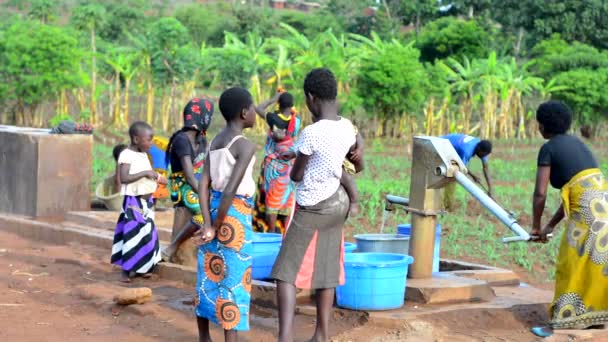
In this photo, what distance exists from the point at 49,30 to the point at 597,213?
53.2 feet

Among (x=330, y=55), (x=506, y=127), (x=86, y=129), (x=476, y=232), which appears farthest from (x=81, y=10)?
(x=476, y=232)

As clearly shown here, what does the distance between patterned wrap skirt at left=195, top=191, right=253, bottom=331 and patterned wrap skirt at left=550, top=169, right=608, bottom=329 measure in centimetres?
191

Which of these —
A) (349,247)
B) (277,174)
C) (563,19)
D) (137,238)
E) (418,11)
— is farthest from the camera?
(418,11)

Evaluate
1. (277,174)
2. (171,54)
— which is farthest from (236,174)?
(171,54)

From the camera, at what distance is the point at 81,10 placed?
2231 centimetres

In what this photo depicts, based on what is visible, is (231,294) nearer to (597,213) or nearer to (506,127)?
(597,213)

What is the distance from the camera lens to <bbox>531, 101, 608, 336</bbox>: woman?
5230mm

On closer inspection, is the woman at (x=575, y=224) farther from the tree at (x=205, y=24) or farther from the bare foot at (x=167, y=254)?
the tree at (x=205, y=24)

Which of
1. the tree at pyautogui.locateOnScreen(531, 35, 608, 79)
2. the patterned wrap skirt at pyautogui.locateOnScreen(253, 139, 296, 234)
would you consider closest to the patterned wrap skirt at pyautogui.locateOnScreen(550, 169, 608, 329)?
the patterned wrap skirt at pyautogui.locateOnScreen(253, 139, 296, 234)

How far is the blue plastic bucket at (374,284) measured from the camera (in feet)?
17.7

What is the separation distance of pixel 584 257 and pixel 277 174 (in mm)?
3333

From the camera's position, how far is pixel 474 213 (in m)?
11.5

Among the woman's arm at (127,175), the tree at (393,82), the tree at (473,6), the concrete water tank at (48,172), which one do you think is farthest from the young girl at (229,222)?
the tree at (473,6)

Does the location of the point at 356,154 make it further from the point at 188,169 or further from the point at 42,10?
the point at 42,10
